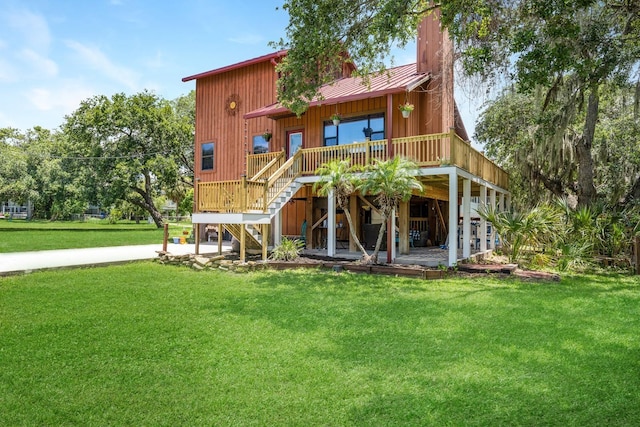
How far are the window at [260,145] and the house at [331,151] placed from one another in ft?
0.13

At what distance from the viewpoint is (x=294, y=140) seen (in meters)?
15.7

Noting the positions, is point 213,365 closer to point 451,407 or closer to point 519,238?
point 451,407

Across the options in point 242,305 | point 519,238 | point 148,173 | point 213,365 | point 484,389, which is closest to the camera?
point 484,389

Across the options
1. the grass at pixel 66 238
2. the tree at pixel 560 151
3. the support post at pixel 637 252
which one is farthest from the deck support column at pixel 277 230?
the support post at pixel 637 252

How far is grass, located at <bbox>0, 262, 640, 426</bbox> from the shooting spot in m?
3.10

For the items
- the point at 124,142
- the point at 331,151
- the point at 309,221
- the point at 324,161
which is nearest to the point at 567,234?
the point at 331,151

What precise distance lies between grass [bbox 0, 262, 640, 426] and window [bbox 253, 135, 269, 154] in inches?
388

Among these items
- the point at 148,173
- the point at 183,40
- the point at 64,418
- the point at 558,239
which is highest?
the point at 183,40

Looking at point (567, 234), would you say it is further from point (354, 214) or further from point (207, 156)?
point (207, 156)

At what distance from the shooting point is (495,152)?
828 inches

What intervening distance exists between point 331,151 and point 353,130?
1762mm

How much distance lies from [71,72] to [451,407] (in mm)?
21002

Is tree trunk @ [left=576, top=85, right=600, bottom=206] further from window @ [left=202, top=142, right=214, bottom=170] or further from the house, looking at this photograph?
window @ [left=202, top=142, right=214, bottom=170]

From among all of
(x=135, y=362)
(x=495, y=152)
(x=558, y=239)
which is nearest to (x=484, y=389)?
(x=135, y=362)
